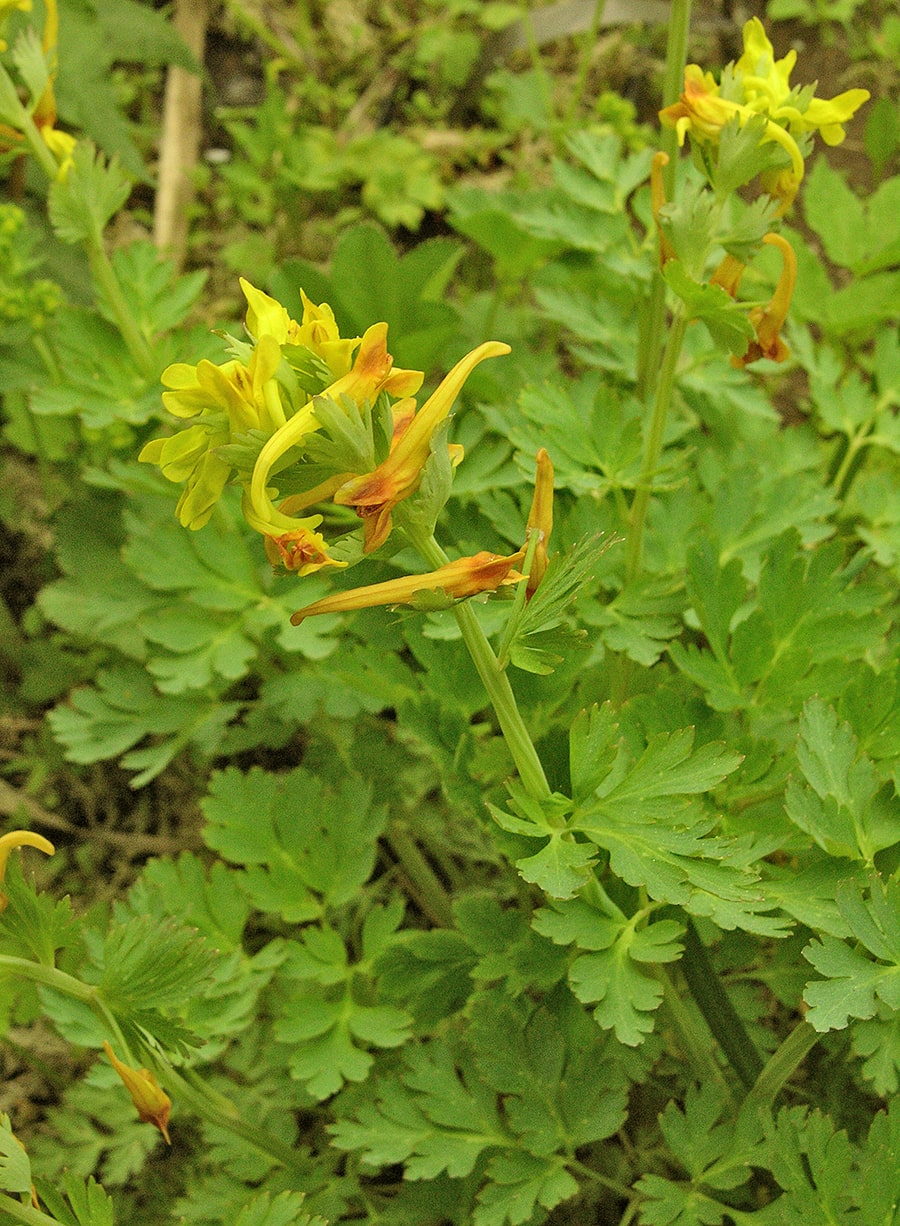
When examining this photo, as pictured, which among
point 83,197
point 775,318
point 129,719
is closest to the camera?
point 775,318

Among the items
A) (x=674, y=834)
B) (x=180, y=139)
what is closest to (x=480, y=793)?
(x=674, y=834)

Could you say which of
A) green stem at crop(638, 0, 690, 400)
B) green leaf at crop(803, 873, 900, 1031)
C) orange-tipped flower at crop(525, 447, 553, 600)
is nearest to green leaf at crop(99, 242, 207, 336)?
green stem at crop(638, 0, 690, 400)

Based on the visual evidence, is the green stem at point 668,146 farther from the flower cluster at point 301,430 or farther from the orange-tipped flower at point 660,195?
the flower cluster at point 301,430

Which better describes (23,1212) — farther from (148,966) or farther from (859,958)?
(859,958)

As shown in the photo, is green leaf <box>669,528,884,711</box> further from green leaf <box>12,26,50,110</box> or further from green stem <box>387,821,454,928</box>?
green leaf <box>12,26,50,110</box>

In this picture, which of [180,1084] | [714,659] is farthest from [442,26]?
[180,1084]
